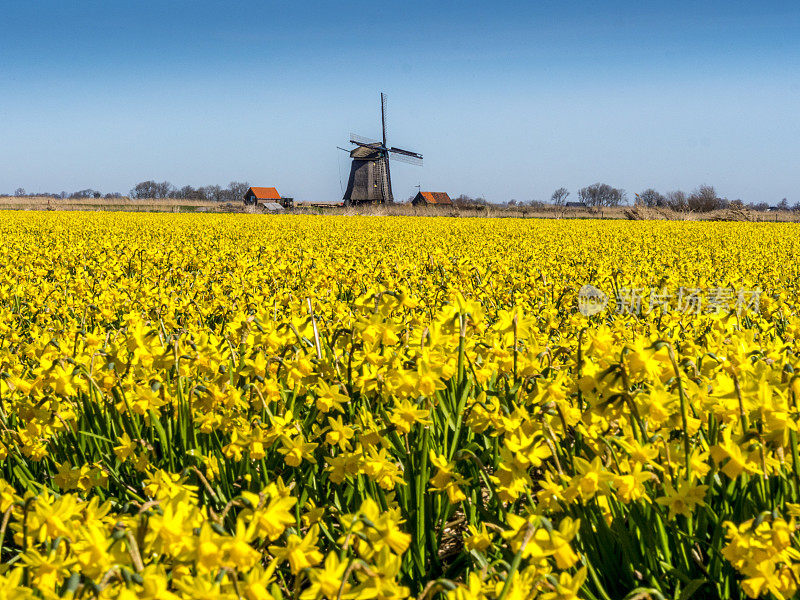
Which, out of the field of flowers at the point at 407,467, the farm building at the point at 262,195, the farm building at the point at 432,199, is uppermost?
the farm building at the point at 262,195

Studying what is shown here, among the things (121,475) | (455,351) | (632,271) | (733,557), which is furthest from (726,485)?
(632,271)

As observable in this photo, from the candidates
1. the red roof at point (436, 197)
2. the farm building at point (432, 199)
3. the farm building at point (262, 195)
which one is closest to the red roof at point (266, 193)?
the farm building at point (262, 195)

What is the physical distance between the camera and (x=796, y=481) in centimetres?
182

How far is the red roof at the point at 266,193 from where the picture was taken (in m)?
79.4

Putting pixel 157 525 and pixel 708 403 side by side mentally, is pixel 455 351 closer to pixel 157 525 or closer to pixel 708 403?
pixel 708 403

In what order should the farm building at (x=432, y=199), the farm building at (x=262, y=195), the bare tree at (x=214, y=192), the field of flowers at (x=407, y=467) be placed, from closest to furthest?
the field of flowers at (x=407, y=467) < the farm building at (x=432, y=199) < the farm building at (x=262, y=195) < the bare tree at (x=214, y=192)

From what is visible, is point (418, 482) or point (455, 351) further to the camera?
point (455, 351)

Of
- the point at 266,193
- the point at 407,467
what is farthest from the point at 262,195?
the point at 407,467

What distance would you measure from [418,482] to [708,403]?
1.05 metres

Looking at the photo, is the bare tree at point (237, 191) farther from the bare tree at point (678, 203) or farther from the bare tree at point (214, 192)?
the bare tree at point (678, 203)

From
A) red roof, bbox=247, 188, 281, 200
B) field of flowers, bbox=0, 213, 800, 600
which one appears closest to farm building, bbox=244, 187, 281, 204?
red roof, bbox=247, 188, 281, 200

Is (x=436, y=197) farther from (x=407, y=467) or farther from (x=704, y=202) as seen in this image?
(x=407, y=467)

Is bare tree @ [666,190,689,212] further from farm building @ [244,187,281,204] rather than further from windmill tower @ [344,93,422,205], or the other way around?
farm building @ [244,187,281,204]

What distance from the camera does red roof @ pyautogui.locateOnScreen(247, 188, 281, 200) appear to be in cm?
7936
